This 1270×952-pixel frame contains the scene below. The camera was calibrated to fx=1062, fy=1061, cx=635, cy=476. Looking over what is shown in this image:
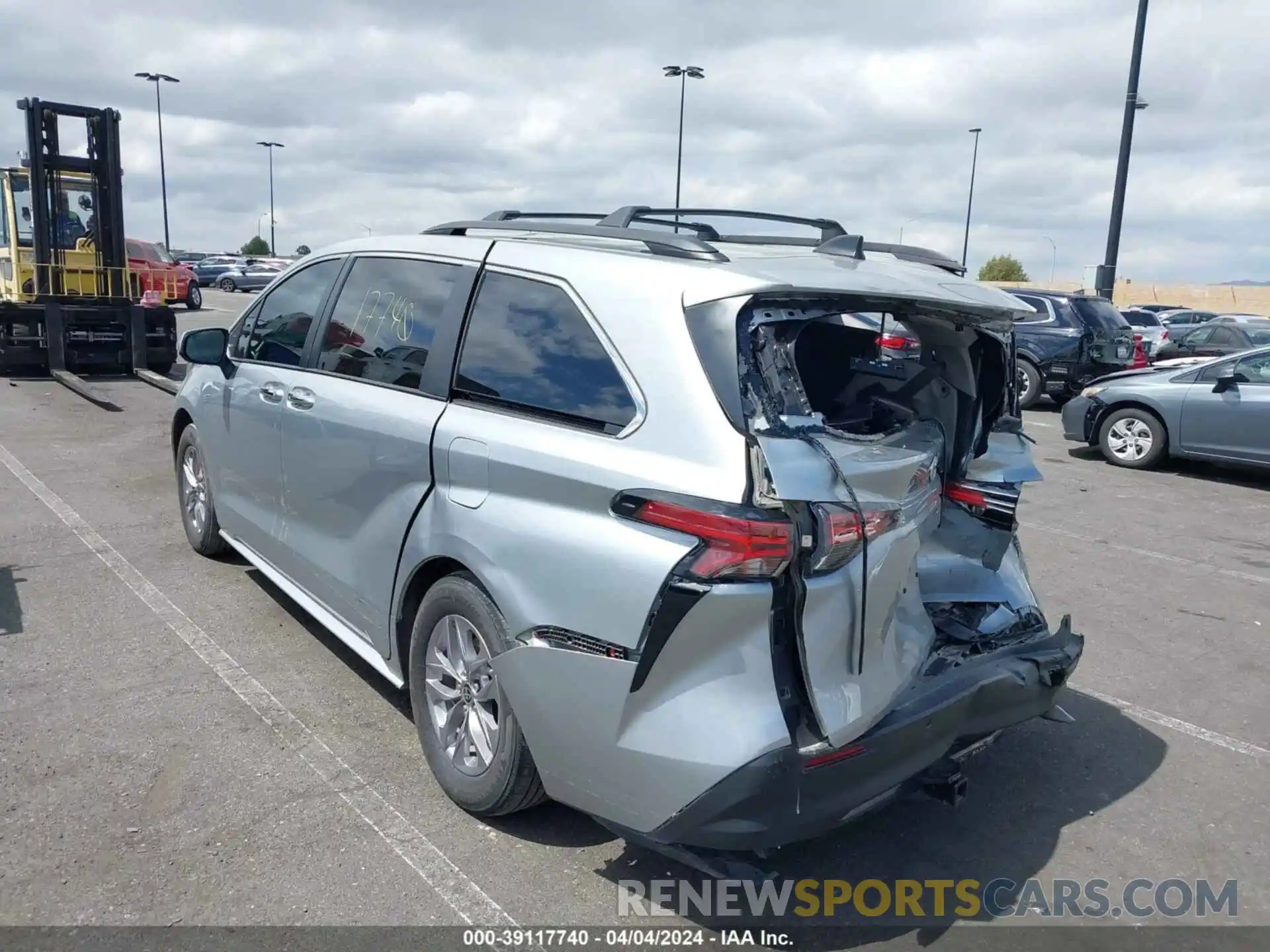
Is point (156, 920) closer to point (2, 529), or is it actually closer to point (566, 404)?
point (566, 404)

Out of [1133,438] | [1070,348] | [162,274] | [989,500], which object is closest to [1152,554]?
[989,500]

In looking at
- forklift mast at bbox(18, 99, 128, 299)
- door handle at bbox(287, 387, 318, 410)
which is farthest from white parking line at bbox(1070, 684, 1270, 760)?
forklift mast at bbox(18, 99, 128, 299)

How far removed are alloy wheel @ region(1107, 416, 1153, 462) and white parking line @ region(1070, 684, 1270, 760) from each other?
23.3 feet

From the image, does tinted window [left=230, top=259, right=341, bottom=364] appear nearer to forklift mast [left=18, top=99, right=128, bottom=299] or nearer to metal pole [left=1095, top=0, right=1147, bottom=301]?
forklift mast [left=18, top=99, right=128, bottom=299]

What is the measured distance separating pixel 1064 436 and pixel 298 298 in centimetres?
999

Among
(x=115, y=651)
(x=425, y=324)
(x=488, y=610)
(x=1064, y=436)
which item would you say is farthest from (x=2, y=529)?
(x=1064, y=436)

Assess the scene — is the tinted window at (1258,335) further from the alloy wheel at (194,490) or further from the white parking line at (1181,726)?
the alloy wheel at (194,490)

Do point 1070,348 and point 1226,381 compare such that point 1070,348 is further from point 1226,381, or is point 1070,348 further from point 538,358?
point 538,358

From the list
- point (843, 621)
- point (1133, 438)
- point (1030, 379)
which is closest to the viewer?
point (843, 621)

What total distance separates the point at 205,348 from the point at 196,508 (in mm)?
1154

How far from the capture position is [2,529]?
6.77 meters

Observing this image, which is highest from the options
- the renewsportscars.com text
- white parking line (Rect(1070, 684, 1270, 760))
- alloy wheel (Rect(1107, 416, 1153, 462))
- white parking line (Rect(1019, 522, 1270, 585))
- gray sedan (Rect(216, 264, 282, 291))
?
gray sedan (Rect(216, 264, 282, 291))

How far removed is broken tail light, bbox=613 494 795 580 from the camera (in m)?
2.69

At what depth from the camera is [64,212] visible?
15.2 meters
